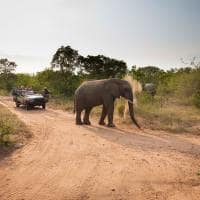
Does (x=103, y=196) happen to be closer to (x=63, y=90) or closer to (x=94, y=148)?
(x=94, y=148)

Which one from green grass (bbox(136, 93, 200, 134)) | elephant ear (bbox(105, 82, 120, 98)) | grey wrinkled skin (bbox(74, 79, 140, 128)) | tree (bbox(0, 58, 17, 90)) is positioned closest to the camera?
green grass (bbox(136, 93, 200, 134))

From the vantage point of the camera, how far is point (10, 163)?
911cm

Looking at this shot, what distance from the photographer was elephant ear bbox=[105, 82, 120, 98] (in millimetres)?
16781

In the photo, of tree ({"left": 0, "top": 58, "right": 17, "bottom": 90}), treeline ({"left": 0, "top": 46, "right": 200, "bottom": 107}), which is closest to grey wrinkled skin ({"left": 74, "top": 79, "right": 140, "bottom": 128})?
treeline ({"left": 0, "top": 46, "right": 200, "bottom": 107})

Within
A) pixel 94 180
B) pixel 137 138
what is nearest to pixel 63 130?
pixel 137 138

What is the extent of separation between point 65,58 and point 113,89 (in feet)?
74.6

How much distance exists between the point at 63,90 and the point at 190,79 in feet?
50.7

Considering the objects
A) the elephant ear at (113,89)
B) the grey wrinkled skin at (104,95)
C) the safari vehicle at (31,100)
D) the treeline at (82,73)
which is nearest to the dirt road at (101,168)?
the grey wrinkled skin at (104,95)

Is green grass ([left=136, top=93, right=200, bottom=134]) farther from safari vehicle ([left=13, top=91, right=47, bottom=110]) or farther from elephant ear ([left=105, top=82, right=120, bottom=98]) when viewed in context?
safari vehicle ([left=13, top=91, right=47, bottom=110])

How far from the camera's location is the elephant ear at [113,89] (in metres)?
16.8

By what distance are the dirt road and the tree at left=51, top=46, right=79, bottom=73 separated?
25931 millimetres

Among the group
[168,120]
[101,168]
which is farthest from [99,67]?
[101,168]

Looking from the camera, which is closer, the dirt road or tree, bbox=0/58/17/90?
the dirt road

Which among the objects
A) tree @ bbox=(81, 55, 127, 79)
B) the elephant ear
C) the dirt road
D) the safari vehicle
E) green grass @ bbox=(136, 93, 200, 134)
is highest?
tree @ bbox=(81, 55, 127, 79)
